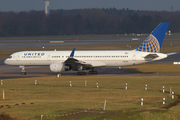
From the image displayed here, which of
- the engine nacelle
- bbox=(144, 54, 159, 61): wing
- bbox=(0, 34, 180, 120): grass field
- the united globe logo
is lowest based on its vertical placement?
bbox=(0, 34, 180, 120): grass field

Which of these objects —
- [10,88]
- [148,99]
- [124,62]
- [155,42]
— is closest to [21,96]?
[10,88]

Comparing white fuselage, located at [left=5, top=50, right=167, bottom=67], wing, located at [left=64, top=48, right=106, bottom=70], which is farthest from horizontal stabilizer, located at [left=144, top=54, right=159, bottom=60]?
wing, located at [left=64, top=48, right=106, bottom=70]

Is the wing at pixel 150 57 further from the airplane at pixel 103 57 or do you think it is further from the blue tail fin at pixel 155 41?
the blue tail fin at pixel 155 41

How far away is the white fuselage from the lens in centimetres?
4875

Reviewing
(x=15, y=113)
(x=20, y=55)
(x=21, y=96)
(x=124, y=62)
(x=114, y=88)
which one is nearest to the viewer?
(x=15, y=113)

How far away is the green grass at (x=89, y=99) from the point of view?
2269 centimetres

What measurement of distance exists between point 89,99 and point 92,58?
854 inches

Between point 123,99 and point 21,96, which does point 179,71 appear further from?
point 21,96

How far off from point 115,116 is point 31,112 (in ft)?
20.5

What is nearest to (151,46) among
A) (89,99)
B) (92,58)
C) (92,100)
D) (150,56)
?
(150,56)

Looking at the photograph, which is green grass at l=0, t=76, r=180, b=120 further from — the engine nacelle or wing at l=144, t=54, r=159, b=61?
wing at l=144, t=54, r=159, b=61

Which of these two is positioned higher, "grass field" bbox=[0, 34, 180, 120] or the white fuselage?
the white fuselage

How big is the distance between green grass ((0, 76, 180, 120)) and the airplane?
25.4 feet

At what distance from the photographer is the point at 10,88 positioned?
117 ft
